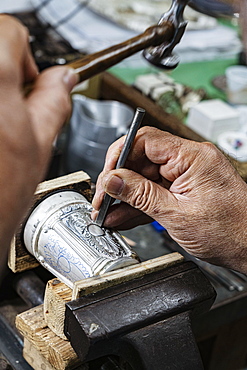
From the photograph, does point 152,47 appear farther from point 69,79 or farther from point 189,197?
point 69,79

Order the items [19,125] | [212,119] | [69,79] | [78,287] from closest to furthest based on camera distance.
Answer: [19,125]
[69,79]
[78,287]
[212,119]

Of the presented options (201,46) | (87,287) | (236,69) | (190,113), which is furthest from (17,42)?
(201,46)

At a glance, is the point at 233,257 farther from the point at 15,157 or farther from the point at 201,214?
the point at 15,157

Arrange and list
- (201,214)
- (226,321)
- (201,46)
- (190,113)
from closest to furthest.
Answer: (201,214)
(226,321)
(190,113)
(201,46)

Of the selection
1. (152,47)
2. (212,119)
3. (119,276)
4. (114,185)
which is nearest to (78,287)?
(119,276)

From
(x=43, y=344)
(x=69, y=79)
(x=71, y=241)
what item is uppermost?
(x=69, y=79)

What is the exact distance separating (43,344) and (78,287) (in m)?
0.14

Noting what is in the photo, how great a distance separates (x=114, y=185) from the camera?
863 millimetres

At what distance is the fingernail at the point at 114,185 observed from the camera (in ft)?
2.81

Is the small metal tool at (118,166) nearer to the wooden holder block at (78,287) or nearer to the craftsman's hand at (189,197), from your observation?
the craftsman's hand at (189,197)

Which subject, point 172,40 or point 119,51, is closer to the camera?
point 119,51

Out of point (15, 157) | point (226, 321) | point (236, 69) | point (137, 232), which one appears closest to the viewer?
point (15, 157)

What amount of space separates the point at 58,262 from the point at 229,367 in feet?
2.49

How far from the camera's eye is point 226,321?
3.89 ft
